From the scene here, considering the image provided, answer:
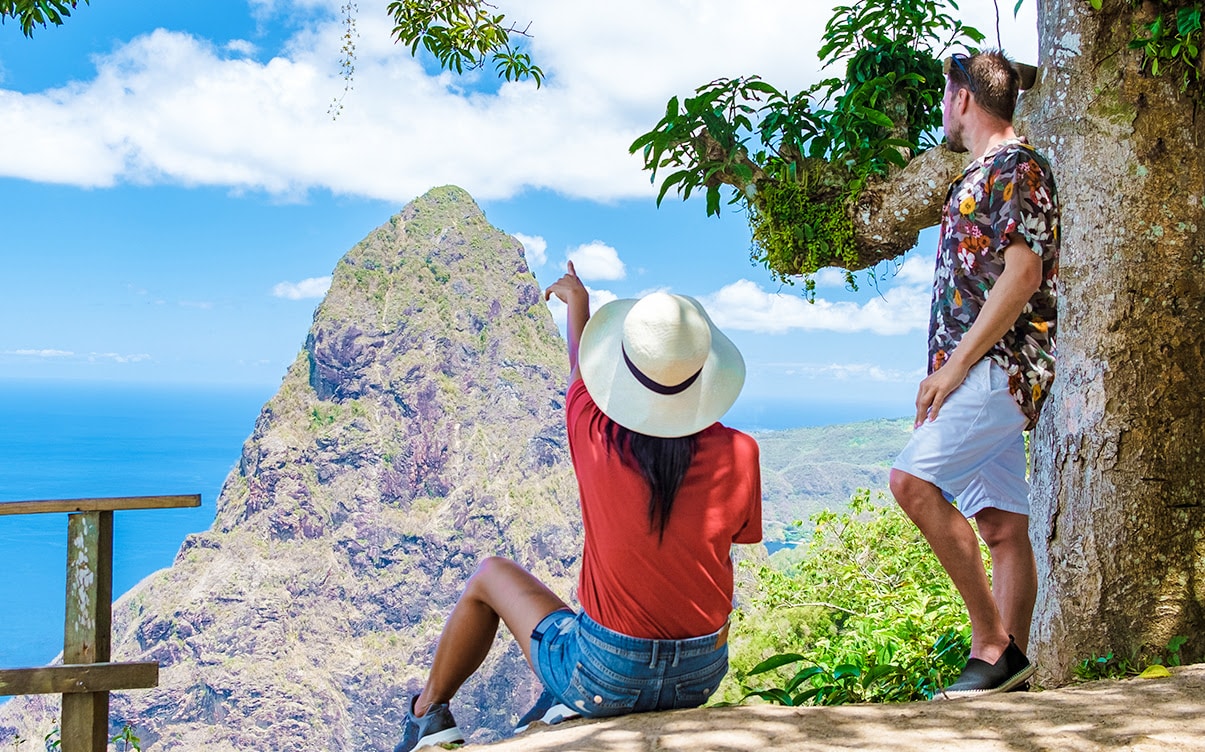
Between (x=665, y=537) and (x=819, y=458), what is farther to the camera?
(x=819, y=458)

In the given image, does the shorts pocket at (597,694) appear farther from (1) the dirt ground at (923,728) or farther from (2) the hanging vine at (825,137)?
(2) the hanging vine at (825,137)


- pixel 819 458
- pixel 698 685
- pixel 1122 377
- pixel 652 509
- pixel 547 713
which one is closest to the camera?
pixel 652 509

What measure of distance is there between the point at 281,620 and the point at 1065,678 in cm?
7306

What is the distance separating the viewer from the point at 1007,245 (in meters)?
1.87

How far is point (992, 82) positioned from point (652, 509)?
113cm

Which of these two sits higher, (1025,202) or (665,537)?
(1025,202)

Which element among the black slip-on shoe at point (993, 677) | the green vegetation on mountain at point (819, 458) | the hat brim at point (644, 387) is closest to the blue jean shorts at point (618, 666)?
the hat brim at point (644, 387)

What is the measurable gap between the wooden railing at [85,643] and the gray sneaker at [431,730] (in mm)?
905

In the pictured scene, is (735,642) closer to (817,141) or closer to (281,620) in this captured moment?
Result: (817,141)

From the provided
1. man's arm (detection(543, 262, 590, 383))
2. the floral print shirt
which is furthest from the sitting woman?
the floral print shirt

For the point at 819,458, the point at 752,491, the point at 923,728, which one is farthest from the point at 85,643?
the point at 819,458

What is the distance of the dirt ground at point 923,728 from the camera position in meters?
1.66

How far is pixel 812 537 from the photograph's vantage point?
622cm

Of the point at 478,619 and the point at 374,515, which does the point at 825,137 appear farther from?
the point at 374,515
